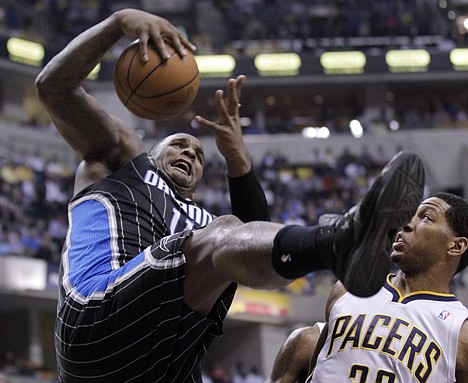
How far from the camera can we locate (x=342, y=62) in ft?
92.4

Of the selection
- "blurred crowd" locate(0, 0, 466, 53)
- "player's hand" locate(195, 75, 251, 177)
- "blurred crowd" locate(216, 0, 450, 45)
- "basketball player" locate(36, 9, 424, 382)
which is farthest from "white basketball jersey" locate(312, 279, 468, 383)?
"blurred crowd" locate(216, 0, 450, 45)

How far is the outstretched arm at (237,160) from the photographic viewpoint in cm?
433

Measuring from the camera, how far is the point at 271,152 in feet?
81.4

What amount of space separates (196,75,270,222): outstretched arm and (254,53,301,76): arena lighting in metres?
23.6

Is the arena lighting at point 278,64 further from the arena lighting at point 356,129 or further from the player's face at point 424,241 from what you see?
the player's face at point 424,241

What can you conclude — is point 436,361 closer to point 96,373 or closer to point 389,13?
point 96,373

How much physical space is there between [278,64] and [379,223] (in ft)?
82.9

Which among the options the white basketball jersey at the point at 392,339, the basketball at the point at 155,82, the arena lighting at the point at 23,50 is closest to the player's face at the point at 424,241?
the white basketball jersey at the point at 392,339

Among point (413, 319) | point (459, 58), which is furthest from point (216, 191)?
point (413, 319)

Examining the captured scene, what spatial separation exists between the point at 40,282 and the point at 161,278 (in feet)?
43.8

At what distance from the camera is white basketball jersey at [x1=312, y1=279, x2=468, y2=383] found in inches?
157

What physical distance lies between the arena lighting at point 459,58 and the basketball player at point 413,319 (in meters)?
25.1

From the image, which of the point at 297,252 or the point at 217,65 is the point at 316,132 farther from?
the point at 297,252

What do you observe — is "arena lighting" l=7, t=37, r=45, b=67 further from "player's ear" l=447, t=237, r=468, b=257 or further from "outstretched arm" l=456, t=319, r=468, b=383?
"outstretched arm" l=456, t=319, r=468, b=383
